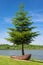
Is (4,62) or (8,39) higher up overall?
(8,39)

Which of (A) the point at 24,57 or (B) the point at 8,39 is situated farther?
(B) the point at 8,39

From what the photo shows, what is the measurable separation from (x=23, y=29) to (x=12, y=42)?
2.71m

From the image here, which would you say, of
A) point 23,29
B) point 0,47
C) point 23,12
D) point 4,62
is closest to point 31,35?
point 23,29

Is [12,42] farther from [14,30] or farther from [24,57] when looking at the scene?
[24,57]

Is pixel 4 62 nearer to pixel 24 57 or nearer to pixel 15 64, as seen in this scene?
pixel 15 64

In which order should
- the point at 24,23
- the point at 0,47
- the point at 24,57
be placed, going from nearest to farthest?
the point at 24,57, the point at 24,23, the point at 0,47

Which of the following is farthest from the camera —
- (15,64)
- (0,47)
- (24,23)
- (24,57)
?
(0,47)

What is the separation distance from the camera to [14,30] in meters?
34.9

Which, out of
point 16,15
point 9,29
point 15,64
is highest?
point 16,15

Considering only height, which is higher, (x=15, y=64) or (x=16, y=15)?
(x=16, y=15)

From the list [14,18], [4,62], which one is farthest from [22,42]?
[4,62]

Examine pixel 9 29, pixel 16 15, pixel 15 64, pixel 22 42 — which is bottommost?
pixel 15 64

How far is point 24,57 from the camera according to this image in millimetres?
31734

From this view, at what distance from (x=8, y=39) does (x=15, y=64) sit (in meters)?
8.68
